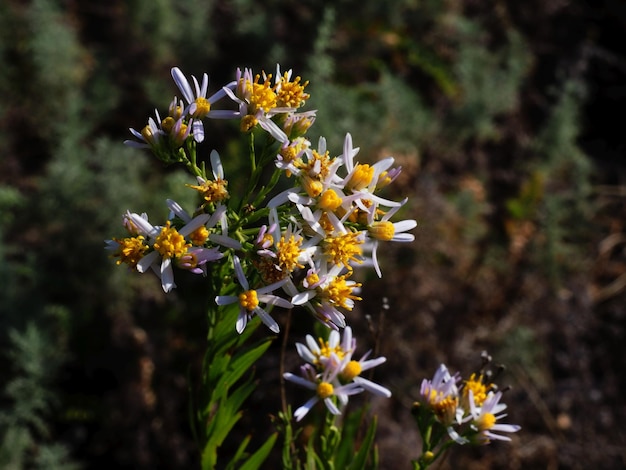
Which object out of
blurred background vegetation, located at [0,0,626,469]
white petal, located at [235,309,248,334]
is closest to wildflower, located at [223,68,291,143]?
white petal, located at [235,309,248,334]

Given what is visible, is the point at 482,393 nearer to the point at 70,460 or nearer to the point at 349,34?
the point at 70,460

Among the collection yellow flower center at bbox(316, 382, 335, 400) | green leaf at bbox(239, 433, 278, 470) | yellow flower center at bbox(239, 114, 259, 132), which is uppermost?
yellow flower center at bbox(239, 114, 259, 132)

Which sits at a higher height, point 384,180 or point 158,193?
point 158,193

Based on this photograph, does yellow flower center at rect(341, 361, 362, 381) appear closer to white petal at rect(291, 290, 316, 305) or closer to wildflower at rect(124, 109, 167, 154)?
white petal at rect(291, 290, 316, 305)

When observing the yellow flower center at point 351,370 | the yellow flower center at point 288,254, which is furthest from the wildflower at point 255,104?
the yellow flower center at point 351,370

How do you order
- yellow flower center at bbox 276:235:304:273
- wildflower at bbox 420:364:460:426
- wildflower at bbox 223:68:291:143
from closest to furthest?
yellow flower center at bbox 276:235:304:273 < wildflower at bbox 223:68:291:143 < wildflower at bbox 420:364:460:426

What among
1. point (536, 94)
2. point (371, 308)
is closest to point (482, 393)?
point (371, 308)

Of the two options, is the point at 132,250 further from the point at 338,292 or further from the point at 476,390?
the point at 476,390
